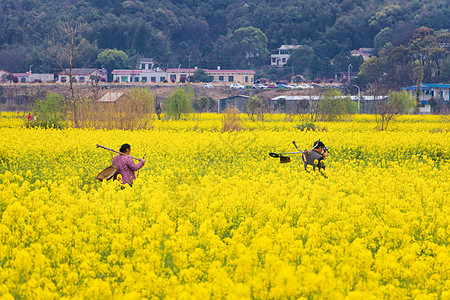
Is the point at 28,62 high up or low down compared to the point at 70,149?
up

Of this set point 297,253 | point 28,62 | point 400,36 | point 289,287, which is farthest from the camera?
point 28,62

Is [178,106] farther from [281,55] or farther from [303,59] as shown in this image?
[281,55]

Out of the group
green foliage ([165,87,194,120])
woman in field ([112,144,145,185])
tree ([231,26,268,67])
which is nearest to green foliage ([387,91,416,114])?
green foliage ([165,87,194,120])

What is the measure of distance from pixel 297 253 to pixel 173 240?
130 centimetres

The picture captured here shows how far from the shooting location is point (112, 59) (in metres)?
92.8

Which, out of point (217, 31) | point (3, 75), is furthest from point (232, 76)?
point (3, 75)

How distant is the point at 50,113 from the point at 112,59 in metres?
68.7

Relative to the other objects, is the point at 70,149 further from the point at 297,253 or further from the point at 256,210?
the point at 297,253

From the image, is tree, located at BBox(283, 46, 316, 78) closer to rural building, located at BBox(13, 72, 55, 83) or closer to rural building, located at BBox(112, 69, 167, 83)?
rural building, located at BBox(112, 69, 167, 83)

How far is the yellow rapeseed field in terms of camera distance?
15.6 ft

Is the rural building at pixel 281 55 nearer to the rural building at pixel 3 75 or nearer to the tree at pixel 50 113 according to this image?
the rural building at pixel 3 75

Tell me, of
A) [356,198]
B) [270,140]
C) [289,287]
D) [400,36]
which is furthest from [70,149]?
[400,36]

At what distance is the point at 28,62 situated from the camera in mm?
94625

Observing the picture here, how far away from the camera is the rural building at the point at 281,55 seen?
105 meters
